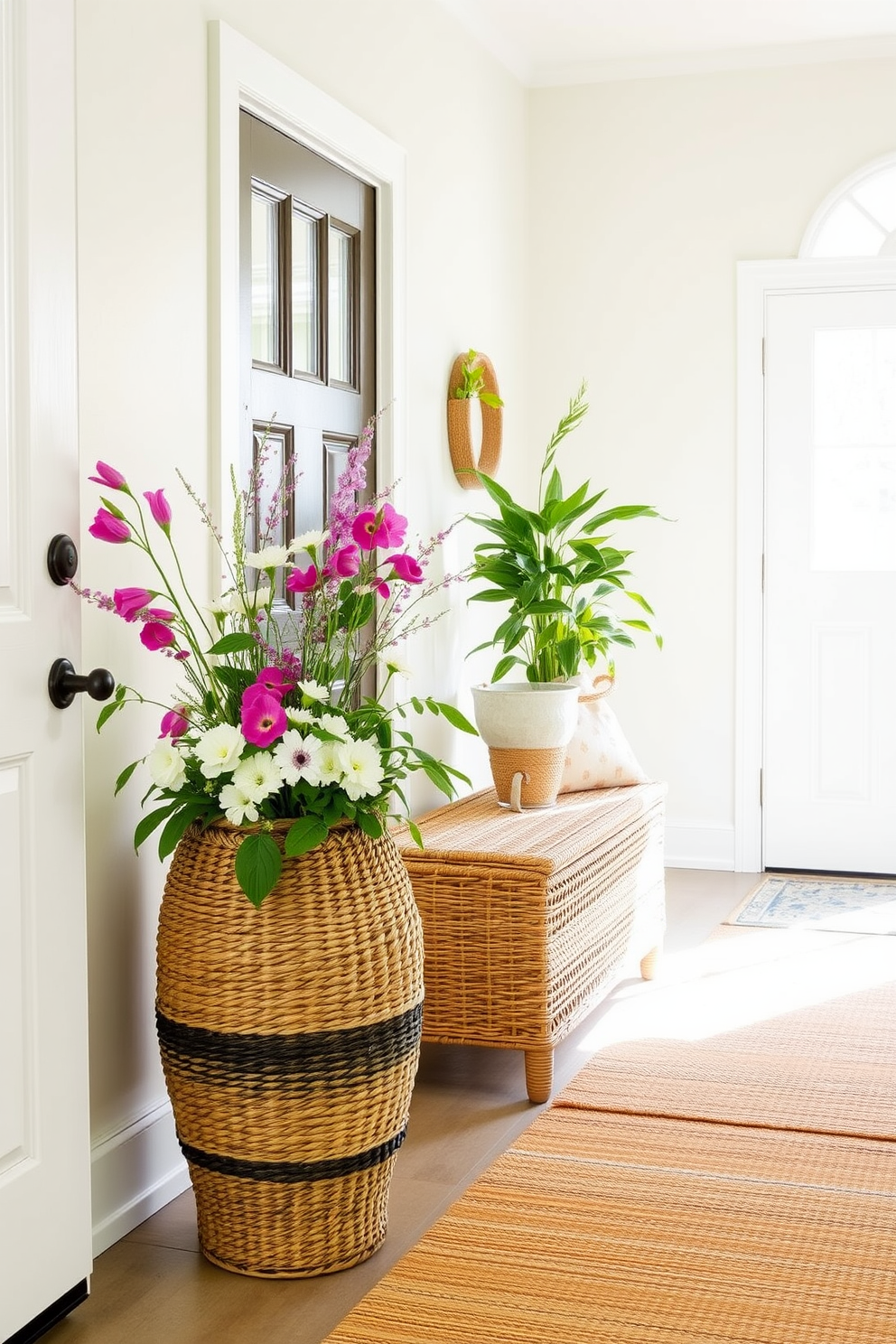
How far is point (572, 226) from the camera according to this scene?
4.92 metres

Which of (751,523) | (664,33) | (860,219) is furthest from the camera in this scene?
(751,523)

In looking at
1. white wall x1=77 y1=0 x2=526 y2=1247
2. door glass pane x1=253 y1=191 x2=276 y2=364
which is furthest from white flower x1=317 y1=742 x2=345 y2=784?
door glass pane x1=253 y1=191 x2=276 y2=364

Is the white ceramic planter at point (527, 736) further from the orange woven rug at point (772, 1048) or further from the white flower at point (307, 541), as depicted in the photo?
the white flower at point (307, 541)

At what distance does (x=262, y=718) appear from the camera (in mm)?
1983

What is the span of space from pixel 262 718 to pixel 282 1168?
642 millimetres

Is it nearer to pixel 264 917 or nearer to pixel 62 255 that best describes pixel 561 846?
pixel 264 917

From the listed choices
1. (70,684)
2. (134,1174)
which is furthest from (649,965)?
(70,684)

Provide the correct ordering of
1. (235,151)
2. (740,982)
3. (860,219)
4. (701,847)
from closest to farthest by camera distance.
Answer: (235,151) < (740,982) < (860,219) < (701,847)

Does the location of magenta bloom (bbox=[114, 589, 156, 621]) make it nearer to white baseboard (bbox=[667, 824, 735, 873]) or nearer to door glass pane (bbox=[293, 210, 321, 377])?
door glass pane (bbox=[293, 210, 321, 377])

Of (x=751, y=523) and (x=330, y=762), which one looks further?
(x=751, y=523)

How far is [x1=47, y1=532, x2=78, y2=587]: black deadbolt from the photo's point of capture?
76.2 inches

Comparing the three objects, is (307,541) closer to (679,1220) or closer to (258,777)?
(258,777)

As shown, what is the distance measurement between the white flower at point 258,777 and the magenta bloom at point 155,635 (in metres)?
0.21

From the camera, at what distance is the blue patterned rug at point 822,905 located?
415 centimetres
